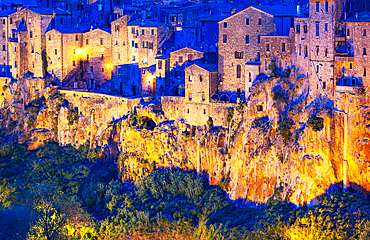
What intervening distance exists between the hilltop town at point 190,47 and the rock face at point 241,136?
1762 millimetres

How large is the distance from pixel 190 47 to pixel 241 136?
15816mm

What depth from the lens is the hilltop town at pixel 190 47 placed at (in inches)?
2739

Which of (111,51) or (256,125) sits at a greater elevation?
(111,51)

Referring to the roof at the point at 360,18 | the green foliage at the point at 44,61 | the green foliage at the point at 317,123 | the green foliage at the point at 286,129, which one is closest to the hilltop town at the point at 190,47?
the green foliage at the point at 44,61

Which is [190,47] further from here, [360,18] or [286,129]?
[360,18]

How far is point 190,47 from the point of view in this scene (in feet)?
293

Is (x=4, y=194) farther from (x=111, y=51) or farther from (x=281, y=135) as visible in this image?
(x=281, y=135)

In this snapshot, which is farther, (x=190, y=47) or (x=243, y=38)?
(x=190, y=47)

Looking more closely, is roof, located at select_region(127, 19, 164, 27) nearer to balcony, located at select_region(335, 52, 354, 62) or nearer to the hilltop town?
the hilltop town

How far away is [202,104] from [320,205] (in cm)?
2152

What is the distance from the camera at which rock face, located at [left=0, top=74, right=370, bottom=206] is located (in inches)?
2709

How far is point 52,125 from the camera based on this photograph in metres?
102

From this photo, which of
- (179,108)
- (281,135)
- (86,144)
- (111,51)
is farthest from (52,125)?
(281,135)

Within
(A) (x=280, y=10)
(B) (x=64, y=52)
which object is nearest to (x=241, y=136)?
(A) (x=280, y=10)
